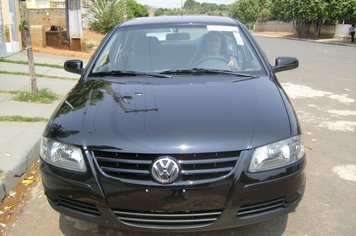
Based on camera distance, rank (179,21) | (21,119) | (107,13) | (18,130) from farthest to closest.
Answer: (107,13), (21,119), (18,130), (179,21)

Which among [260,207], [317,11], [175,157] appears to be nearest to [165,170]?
[175,157]

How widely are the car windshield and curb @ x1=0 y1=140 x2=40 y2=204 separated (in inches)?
52.0

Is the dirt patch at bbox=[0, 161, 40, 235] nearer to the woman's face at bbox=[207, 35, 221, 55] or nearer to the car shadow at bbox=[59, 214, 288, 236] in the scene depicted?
the car shadow at bbox=[59, 214, 288, 236]

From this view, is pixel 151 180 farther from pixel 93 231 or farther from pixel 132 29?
pixel 132 29

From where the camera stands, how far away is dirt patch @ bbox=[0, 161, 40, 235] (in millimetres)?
3576

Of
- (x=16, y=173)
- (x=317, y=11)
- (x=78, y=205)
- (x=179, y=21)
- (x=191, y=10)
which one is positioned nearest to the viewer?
(x=78, y=205)

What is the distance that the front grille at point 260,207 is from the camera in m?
2.69

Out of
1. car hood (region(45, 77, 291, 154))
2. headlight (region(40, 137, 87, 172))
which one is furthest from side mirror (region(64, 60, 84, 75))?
headlight (region(40, 137, 87, 172))

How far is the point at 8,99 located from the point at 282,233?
546 cm

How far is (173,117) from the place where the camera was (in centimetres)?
287

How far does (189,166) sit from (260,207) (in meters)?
0.57

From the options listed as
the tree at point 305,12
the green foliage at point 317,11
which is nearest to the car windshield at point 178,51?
the green foliage at point 317,11

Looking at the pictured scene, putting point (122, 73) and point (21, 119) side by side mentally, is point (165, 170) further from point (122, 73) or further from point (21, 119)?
point (21, 119)

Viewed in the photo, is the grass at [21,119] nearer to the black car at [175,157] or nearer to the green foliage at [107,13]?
the black car at [175,157]
